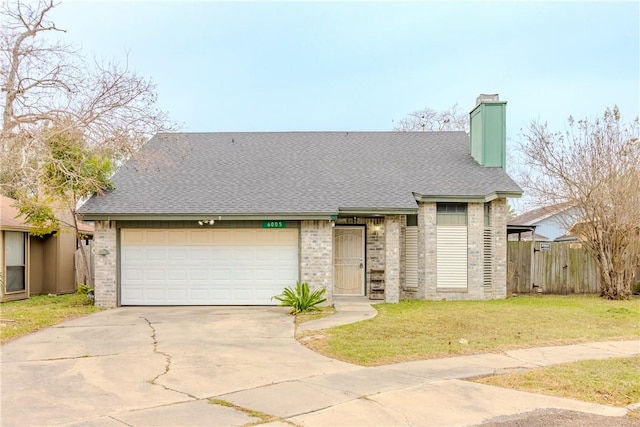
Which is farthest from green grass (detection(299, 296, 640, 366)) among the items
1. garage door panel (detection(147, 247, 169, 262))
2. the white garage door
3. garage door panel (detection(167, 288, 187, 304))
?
garage door panel (detection(147, 247, 169, 262))

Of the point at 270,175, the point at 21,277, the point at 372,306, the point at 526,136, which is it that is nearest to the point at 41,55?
the point at 270,175

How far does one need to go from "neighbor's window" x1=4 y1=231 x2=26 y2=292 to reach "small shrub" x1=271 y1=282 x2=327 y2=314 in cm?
876

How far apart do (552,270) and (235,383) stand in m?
14.2

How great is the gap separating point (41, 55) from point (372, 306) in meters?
9.88

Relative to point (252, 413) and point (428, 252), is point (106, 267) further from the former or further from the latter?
point (252, 413)

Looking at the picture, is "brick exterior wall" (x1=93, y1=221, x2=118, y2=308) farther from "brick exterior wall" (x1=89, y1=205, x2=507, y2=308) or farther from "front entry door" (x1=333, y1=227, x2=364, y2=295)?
"brick exterior wall" (x1=89, y1=205, x2=507, y2=308)

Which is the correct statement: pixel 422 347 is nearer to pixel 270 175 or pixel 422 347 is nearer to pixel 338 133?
pixel 270 175

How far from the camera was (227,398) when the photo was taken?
19.9 ft

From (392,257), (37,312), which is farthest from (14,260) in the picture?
(392,257)

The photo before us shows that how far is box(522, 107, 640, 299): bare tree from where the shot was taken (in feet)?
51.3

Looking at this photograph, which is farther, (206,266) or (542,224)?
(542,224)

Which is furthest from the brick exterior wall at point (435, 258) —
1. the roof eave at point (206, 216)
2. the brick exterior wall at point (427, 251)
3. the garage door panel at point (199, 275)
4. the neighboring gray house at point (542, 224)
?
the garage door panel at point (199, 275)

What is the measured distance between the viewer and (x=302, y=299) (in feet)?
42.9

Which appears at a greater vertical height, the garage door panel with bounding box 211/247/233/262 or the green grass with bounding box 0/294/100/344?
the garage door panel with bounding box 211/247/233/262
